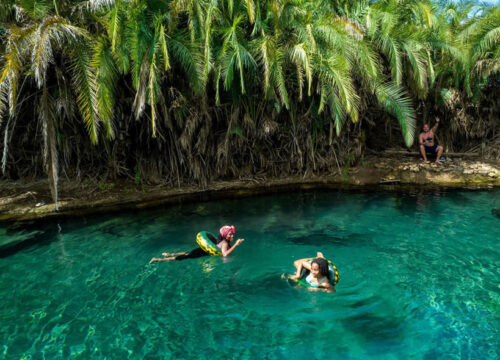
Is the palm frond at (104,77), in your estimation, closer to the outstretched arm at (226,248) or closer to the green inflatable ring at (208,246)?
the green inflatable ring at (208,246)

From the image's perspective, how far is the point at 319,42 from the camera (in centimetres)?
1041

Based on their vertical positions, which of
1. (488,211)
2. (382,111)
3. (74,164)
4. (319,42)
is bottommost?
(488,211)

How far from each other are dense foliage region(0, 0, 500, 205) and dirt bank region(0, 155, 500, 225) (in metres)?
0.54

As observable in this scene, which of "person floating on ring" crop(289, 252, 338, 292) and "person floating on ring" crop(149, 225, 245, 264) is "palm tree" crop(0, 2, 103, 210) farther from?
"person floating on ring" crop(289, 252, 338, 292)

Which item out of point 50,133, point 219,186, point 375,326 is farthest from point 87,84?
point 375,326

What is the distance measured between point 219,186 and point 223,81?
3635mm

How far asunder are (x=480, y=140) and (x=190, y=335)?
15221 millimetres

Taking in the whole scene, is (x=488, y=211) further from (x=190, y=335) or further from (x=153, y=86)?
(x=153, y=86)

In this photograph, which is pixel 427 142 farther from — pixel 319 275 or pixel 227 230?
pixel 319 275

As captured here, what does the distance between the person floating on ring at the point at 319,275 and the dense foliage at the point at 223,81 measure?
479cm

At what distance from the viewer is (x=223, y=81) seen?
432 inches

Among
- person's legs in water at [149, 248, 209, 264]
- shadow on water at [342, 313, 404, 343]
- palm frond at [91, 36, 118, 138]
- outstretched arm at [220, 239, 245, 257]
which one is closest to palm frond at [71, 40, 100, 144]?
palm frond at [91, 36, 118, 138]

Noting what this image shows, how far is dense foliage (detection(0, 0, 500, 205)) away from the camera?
877cm

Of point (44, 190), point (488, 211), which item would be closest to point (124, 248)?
point (44, 190)
